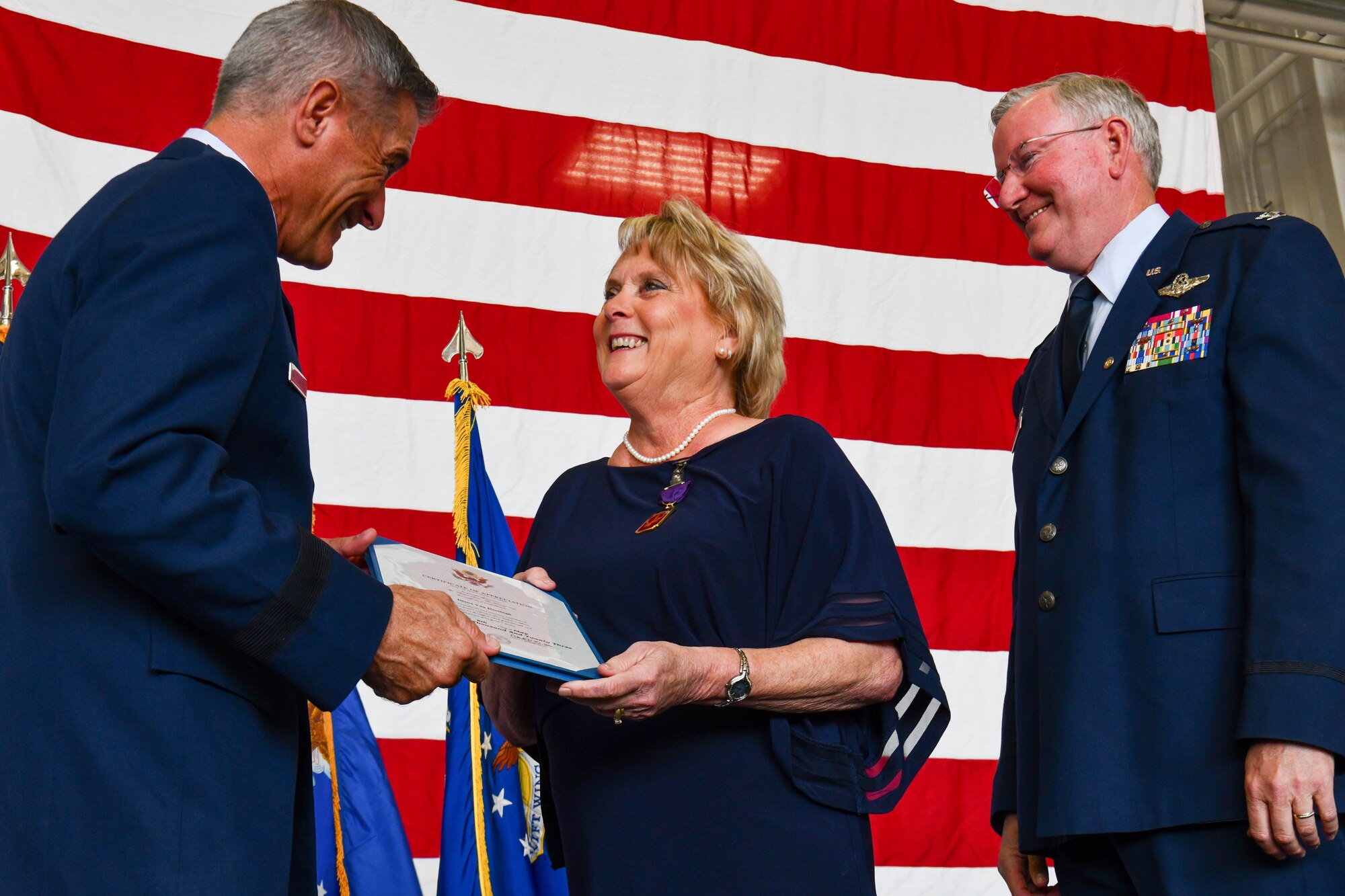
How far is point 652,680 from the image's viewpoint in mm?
1361

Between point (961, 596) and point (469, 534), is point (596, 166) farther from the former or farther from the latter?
point (961, 596)

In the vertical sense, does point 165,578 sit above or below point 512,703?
above

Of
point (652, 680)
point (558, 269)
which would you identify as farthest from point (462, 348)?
point (652, 680)

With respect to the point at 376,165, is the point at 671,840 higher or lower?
lower

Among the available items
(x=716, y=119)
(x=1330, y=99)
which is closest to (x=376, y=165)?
(x=716, y=119)

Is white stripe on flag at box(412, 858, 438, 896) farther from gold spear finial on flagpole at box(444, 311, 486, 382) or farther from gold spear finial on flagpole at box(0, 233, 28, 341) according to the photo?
gold spear finial on flagpole at box(0, 233, 28, 341)

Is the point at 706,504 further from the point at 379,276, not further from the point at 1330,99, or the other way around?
the point at 1330,99

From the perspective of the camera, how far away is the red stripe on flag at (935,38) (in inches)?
144

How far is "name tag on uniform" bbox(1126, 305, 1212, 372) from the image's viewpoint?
59.6 inches

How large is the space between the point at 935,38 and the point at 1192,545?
282 cm

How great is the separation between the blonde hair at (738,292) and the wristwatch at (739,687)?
562 mm

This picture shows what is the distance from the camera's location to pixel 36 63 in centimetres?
291

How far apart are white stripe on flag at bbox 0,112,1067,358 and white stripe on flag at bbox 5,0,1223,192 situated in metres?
0.33

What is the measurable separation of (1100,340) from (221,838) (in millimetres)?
1191
